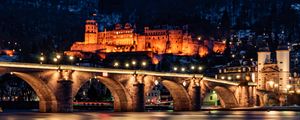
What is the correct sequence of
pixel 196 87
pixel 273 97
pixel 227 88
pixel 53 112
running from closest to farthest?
1. pixel 53 112
2. pixel 196 87
3. pixel 227 88
4. pixel 273 97

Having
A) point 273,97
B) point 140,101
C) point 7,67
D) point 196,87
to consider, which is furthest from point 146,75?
point 273,97

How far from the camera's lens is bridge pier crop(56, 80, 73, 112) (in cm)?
8019

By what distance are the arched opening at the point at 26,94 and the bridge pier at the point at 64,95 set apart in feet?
2.13

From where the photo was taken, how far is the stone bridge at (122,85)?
79.2 meters

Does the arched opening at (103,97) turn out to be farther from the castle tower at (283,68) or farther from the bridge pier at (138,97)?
the castle tower at (283,68)

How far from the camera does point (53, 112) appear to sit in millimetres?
78812

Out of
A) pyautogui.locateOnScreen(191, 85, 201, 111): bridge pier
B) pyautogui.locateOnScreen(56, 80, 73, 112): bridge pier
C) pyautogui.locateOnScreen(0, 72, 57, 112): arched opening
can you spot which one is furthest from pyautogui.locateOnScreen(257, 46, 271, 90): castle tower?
pyautogui.locateOnScreen(56, 80, 73, 112): bridge pier

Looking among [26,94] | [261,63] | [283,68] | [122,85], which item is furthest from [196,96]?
[26,94]

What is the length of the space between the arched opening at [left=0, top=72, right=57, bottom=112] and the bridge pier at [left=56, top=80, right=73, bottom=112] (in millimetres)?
649

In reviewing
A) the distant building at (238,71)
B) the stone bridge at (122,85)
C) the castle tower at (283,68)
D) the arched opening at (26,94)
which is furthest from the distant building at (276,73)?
the arched opening at (26,94)

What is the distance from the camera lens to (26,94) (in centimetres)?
16738

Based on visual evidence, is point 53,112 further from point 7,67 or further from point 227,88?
point 227,88

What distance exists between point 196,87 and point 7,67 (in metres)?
46.0

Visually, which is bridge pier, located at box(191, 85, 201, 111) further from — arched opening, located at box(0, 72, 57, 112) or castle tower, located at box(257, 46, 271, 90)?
castle tower, located at box(257, 46, 271, 90)
